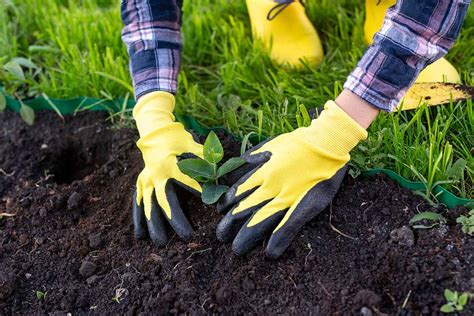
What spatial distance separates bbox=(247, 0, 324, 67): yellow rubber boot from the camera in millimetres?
2389

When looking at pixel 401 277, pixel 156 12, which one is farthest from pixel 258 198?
pixel 156 12

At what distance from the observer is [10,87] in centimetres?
241

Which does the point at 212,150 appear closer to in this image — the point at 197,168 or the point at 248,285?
the point at 197,168

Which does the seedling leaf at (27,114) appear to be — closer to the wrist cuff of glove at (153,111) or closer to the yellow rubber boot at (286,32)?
the wrist cuff of glove at (153,111)

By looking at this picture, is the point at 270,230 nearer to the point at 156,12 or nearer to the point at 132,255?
the point at 132,255

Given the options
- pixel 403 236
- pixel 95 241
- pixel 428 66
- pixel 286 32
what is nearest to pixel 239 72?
pixel 286 32

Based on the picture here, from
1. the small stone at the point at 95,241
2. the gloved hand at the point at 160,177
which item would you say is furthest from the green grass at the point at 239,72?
the small stone at the point at 95,241

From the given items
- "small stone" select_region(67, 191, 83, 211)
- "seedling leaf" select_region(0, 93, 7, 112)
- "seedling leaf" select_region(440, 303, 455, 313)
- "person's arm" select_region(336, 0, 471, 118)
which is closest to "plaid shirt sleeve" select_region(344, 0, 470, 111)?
"person's arm" select_region(336, 0, 471, 118)

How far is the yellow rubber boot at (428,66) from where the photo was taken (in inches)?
81.2

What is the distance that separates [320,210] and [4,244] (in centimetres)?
91

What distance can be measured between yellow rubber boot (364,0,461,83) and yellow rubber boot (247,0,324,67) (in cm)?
23

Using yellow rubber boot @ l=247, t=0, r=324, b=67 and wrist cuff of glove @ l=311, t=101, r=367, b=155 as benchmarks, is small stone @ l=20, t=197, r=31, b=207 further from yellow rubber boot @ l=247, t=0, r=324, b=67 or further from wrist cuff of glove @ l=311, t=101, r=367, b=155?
yellow rubber boot @ l=247, t=0, r=324, b=67

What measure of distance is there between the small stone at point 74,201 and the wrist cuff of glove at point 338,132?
769 mm

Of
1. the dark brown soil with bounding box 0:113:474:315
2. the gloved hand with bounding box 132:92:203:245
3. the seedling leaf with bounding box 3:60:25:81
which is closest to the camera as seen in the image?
the dark brown soil with bounding box 0:113:474:315
